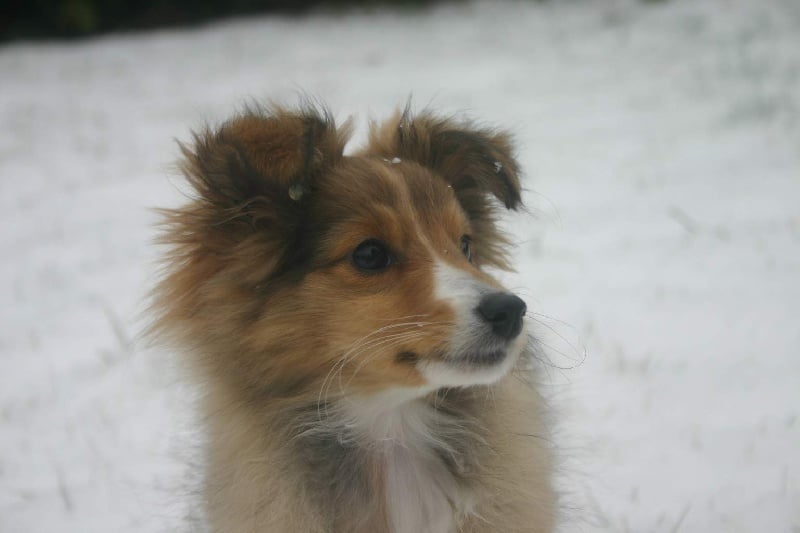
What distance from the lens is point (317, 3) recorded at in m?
14.5

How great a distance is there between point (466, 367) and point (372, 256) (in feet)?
1.67

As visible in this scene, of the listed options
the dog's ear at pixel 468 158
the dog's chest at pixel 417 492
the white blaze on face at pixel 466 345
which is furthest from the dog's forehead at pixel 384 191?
the dog's chest at pixel 417 492

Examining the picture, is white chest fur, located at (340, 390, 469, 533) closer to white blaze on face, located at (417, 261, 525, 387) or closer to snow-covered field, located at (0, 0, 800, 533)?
white blaze on face, located at (417, 261, 525, 387)

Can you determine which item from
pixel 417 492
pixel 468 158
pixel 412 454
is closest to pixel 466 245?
pixel 468 158

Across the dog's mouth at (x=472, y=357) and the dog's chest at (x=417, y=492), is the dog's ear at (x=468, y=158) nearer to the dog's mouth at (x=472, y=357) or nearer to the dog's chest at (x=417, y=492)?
the dog's mouth at (x=472, y=357)

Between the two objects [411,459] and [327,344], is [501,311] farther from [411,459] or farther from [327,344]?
[411,459]

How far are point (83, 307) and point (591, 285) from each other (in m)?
3.62

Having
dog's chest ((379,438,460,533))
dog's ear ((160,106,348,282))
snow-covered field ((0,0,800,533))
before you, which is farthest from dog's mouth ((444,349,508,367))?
snow-covered field ((0,0,800,533))

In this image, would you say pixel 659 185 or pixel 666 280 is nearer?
pixel 666 280

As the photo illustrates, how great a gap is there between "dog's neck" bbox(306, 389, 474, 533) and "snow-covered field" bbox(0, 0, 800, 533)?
29.2 inches

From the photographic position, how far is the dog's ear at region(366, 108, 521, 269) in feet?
9.60

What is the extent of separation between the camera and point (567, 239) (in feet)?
20.0

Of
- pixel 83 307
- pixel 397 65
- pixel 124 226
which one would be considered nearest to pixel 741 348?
pixel 83 307

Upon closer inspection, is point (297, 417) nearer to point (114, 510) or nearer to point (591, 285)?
point (114, 510)
